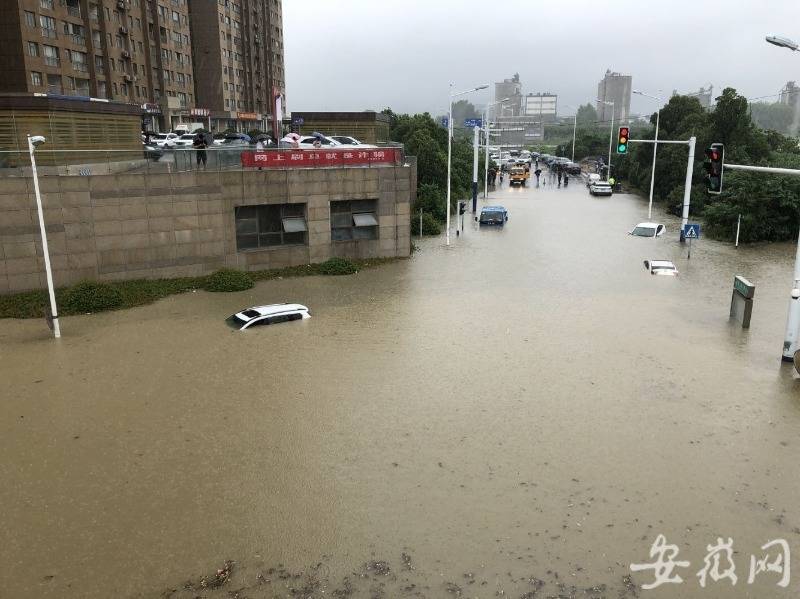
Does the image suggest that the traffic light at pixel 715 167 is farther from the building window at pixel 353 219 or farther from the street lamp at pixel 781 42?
the building window at pixel 353 219

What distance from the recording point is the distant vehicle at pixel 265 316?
72.7 ft

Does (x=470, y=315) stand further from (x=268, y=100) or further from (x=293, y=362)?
(x=268, y=100)

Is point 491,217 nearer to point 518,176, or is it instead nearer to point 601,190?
point 601,190

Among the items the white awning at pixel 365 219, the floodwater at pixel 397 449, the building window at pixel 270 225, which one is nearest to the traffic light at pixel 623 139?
the floodwater at pixel 397 449

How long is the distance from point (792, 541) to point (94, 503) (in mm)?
11928

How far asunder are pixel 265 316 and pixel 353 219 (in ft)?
37.4

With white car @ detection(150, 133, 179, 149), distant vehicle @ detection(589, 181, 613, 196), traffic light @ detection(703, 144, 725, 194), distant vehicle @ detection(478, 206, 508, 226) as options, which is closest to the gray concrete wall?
distant vehicle @ detection(478, 206, 508, 226)

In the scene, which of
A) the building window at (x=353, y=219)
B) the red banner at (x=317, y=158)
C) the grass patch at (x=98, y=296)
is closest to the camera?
the grass patch at (x=98, y=296)

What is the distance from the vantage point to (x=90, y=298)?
2405 centimetres

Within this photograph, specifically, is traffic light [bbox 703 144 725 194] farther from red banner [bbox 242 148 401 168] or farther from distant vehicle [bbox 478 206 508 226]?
distant vehicle [bbox 478 206 508 226]

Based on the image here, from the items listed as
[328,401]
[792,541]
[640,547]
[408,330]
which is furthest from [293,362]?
[792,541]

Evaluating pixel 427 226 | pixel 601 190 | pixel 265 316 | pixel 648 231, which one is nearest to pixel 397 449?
pixel 265 316

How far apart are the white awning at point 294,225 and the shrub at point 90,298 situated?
27.4 feet

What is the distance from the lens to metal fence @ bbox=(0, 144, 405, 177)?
24.6 meters
